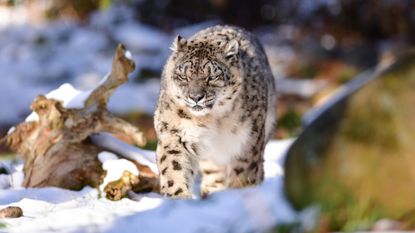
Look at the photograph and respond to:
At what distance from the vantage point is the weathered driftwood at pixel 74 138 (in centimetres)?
641

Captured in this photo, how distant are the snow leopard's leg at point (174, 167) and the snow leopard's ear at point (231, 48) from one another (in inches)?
29.2

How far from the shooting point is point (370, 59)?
54.9 ft

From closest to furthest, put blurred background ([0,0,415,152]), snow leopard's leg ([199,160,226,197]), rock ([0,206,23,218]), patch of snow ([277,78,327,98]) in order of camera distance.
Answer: rock ([0,206,23,218]), snow leopard's leg ([199,160,226,197]), patch of snow ([277,78,327,98]), blurred background ([0,0,415,152])

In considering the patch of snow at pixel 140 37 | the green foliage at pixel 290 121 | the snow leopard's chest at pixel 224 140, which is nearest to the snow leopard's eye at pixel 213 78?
the snow leopard's chest at pixel 224 140

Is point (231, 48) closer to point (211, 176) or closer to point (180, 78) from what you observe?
point (180, 78)

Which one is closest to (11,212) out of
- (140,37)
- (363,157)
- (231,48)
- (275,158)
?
(231,48)

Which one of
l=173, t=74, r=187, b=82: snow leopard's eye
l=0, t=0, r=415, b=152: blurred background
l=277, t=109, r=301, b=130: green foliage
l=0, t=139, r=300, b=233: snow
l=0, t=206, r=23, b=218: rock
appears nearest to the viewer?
l=0, t=139, r=300, b=233: snow

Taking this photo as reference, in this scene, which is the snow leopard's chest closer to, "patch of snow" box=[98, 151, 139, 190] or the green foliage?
"patch of snow" box=[98, 151, 139, 190]

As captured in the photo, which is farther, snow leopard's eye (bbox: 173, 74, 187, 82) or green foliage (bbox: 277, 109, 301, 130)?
green foliage (bbox: 277, 109, 301, 130)

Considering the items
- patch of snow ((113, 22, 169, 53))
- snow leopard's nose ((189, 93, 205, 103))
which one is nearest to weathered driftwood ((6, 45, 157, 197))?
snow leopard's nose ((189, 93, 205, 103))

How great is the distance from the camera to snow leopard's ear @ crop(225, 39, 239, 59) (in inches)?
233

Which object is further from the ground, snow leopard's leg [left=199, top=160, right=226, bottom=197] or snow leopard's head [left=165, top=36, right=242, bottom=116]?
snow leopard's head [left=165, top=36, right=242, bottom=116]

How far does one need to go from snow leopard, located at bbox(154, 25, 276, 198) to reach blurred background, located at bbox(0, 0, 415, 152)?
906cm

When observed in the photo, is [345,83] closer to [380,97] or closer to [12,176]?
[12,176]
